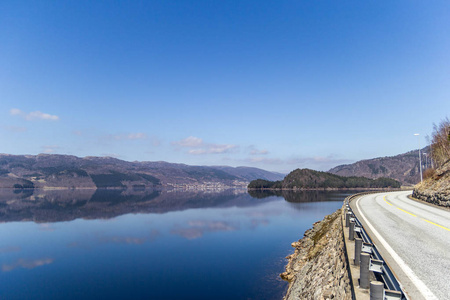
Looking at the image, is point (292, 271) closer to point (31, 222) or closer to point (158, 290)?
point (158, 290)

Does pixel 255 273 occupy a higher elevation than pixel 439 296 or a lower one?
lower

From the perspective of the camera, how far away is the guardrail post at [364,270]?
712cm

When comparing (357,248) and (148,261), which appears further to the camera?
(148,261)

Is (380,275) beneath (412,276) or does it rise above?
above

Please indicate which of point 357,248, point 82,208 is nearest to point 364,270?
point 357,248

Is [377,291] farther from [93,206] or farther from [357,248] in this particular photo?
[93,206]

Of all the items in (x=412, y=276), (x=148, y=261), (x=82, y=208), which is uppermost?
(x=412, y=276)

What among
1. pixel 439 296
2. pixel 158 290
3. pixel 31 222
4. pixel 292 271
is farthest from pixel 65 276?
pixel 31 222

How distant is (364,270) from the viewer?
733 centimetres

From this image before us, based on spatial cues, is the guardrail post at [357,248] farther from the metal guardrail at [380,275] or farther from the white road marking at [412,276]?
the white road marking at [412,276]

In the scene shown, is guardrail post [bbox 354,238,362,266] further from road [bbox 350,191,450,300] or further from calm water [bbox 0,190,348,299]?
calm water [bbox 0,190,348,299]

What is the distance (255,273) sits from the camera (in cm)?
2855

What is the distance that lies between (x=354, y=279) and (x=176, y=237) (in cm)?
4609

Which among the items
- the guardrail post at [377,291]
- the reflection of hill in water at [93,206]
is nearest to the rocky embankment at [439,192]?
the guardrail post at [377,291]
